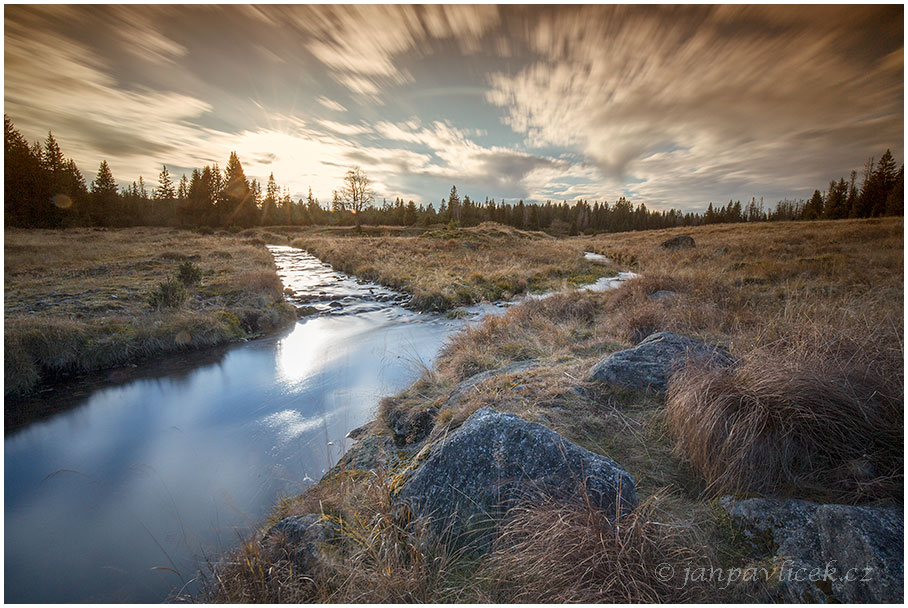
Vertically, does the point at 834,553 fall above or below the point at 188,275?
below

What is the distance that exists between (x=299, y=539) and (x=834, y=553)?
4.00 m

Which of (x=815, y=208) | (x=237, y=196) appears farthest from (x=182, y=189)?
(x=815, y=208)

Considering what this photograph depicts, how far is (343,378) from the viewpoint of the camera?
8773 millimetres

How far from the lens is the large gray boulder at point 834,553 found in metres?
2.16

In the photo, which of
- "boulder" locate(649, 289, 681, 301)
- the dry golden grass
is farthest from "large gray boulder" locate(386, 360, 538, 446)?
the dry golden grass

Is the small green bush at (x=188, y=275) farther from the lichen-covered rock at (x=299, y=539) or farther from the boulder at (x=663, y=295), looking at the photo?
the boulder at (x=663, y=295)

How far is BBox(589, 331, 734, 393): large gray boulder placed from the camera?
484cm

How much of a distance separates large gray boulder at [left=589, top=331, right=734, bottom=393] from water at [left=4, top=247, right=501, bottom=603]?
4.46 metres

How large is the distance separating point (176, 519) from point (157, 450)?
212 cm

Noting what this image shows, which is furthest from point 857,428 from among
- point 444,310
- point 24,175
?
point 24,175

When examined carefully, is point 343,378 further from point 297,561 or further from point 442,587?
point 442,587

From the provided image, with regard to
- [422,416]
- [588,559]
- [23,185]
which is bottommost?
[422,416]

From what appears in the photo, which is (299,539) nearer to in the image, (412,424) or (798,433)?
(412,424)

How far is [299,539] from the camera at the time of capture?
10.4 ft
